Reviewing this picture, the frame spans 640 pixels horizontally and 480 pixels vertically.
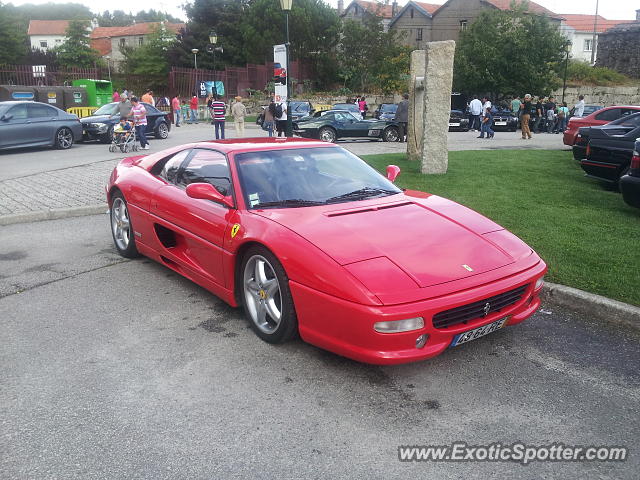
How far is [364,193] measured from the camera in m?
4.44

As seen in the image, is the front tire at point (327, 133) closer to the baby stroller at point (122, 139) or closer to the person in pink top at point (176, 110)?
the baby stroller at point (122, 139)

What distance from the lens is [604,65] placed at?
188ft

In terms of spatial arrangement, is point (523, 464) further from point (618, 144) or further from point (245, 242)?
point (618, 144)

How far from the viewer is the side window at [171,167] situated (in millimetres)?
5168

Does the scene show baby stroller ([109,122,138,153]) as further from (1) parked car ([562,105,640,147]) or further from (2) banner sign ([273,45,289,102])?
(1) parked car ([562,105,640,147])

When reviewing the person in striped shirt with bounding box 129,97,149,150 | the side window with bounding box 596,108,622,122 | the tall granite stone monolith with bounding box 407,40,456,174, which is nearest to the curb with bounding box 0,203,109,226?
the tall granite stone monolith with bounding box 407,40,456,174

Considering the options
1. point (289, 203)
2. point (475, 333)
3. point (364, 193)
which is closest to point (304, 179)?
point (289, 203)

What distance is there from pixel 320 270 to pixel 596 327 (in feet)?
7.76

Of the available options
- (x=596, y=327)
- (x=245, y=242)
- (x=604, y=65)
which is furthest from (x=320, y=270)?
(x=604, y=65)

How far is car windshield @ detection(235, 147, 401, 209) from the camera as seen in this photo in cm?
420

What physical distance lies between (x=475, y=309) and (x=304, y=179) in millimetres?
1761

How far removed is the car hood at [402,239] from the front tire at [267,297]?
0.29 metres

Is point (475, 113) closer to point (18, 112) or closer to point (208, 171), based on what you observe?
point (18, 112)

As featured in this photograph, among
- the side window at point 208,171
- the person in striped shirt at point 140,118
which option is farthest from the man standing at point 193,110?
the side window at point 208,171
